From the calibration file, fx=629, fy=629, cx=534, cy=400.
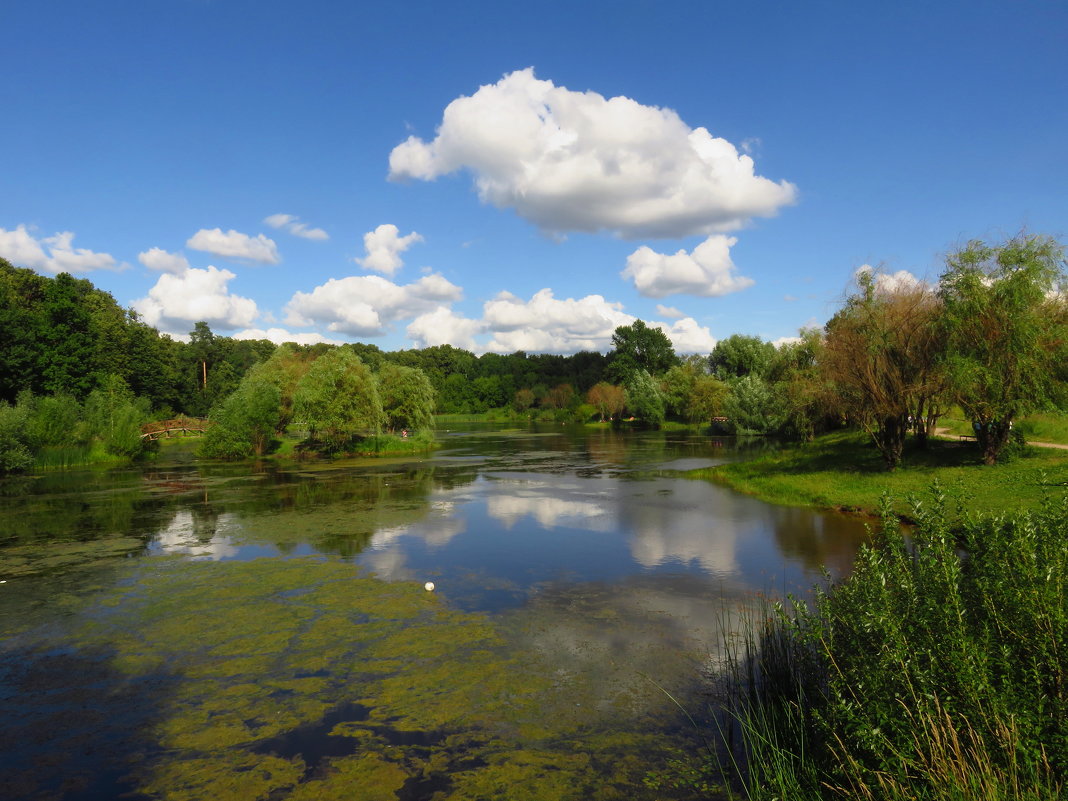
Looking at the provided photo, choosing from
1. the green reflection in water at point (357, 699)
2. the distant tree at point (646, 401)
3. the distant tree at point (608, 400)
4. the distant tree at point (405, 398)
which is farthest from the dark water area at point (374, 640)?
the distant tree at point (608, 400)

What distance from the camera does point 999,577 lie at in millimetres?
5262

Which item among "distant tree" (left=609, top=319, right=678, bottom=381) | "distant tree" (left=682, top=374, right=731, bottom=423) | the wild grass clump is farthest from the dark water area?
"distant tree" (left=609, top=319, right=678, bottom=381)

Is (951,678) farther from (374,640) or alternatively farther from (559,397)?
(559,397)

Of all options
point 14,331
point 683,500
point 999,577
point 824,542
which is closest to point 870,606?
point 999,577

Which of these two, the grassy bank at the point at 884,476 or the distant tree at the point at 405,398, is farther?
the distant tree at the point at 405,398

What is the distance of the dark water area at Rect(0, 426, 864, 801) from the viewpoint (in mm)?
6773

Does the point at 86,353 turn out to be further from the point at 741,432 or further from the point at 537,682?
the point at 741,432

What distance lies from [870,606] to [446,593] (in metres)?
9.09

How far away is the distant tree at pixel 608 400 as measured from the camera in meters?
87.9

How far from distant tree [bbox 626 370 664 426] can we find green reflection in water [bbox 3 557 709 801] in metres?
66.9

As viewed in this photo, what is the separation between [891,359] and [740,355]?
56039 millimetres

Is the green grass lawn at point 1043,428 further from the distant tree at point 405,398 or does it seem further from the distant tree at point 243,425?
the distant tree at point 243,425

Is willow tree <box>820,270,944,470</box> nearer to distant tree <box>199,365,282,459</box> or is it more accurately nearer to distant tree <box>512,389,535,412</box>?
distant tree <box>199,365,282,459</box>

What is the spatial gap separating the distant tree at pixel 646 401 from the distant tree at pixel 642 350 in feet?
62.9
